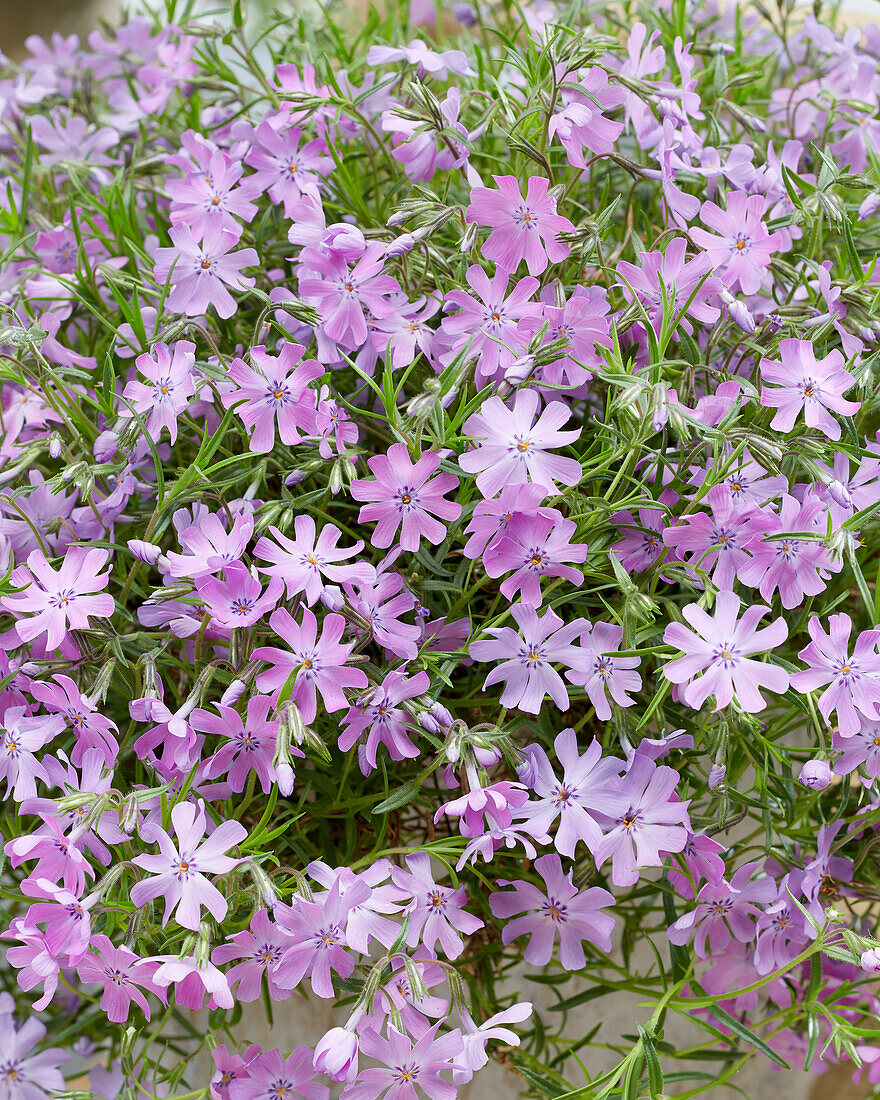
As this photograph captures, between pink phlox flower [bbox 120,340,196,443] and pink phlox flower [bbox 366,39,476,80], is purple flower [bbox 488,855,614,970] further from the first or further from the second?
pink phlox flower [bbox 366,39,476,80]

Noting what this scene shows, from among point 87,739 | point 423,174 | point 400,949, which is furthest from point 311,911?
point 423,174

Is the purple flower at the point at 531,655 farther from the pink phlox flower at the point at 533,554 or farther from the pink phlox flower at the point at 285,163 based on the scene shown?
the pink phlox flower at the point at 285,163

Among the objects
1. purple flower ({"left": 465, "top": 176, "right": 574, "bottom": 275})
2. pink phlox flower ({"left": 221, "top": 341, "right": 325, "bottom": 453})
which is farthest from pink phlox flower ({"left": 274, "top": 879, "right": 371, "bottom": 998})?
purple flower ({"left": 465, "top": 176, "right": 574, "bottom": 275})

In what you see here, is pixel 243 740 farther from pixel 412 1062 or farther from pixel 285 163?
pixel 285 163

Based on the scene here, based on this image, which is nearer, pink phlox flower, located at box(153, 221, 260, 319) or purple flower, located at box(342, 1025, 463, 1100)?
purple flower, located at box(342, 1025, 463, 1100)

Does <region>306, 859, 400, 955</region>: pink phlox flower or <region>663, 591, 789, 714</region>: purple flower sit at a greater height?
<region>663, 591, 789, 714</region>: purple flower

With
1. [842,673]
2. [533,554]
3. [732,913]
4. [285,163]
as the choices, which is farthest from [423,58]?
[732,913]
